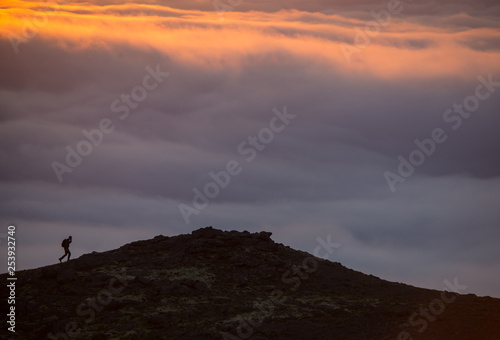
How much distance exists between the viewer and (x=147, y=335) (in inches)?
2041

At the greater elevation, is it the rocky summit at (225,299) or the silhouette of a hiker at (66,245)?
the silhouette of a hiker at (66,245)

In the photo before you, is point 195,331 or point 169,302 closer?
point 195,331

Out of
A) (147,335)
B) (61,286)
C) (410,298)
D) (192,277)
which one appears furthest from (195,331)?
(410,298)

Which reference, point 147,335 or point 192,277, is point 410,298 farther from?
point 147,335

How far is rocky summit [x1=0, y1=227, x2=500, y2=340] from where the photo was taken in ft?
173

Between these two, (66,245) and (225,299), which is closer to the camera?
(225,299)

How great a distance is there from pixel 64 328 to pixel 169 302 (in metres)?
8.37

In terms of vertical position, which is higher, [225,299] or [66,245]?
[66,245]

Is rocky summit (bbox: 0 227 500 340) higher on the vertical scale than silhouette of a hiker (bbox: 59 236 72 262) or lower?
lower

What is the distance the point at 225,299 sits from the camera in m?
57.2

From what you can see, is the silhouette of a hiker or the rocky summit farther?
the silhouette of a hiker

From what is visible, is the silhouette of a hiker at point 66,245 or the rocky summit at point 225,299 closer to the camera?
the rocky summit at point 225,299

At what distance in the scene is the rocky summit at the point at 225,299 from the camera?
2071 inches

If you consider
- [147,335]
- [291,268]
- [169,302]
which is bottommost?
[147,335]
